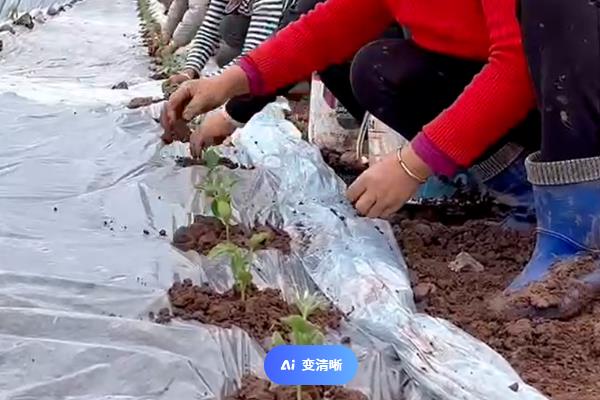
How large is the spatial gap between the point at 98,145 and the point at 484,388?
1.92 m

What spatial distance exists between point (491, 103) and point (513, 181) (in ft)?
1.66

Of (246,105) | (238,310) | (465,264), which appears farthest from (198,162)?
(238,310)

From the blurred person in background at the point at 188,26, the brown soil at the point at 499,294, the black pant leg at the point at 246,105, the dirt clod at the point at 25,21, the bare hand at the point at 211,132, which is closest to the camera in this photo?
the brown soil at the point at 499,294

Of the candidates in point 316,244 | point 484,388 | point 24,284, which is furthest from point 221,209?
point 484,388

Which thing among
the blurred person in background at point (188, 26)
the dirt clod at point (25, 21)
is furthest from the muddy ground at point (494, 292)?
the dirt clod at point (25, 21)

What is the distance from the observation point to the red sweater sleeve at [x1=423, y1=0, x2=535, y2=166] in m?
1.65

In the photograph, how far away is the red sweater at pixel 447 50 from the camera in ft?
5.43

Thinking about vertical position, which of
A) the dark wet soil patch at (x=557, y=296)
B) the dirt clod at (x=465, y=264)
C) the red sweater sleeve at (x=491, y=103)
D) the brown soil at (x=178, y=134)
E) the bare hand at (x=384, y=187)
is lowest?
the brown soil at (x=178, y=134)

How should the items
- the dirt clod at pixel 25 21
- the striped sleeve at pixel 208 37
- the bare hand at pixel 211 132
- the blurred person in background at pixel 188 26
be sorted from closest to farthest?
the bare hand at pixel 211 132 < the striped sleeve at pixel 208 37 < the blurred person in background at pixel 188 26 < the dirt clod at pixel 25 21

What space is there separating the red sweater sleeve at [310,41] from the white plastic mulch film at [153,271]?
0.29 meters

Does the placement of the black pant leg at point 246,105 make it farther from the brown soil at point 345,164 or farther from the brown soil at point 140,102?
the brown soil at point 140,102

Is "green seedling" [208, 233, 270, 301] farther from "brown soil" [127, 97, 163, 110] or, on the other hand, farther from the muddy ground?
"brown soil" [127, 97, 163, 110]

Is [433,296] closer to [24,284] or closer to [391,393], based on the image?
[391,393]

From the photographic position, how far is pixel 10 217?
220 centimetres
